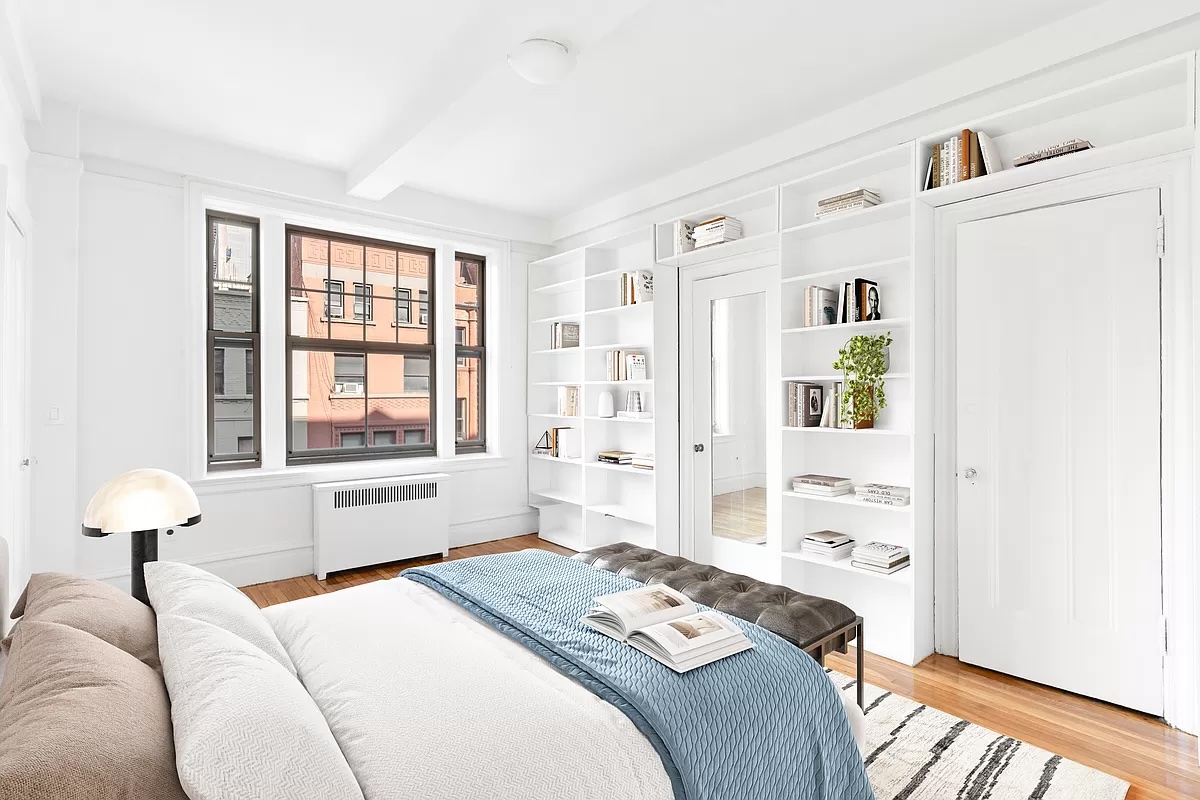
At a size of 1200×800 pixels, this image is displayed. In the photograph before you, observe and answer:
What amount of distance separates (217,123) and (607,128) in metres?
2.14

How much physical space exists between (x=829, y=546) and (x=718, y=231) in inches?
74.1

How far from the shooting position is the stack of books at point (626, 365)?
14.7 feet

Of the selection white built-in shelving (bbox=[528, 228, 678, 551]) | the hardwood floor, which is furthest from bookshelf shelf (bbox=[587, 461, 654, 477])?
the hardwood floor

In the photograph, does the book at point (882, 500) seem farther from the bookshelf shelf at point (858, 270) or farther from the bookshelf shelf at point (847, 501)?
the bookshelf shelf at point (858, 270)

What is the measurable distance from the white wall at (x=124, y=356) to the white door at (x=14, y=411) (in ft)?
0.53

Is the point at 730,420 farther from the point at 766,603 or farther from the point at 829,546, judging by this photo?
the point at 766,603

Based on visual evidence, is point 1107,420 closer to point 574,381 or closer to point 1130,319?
point 1130,319

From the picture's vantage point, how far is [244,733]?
0.98m

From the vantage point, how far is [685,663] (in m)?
1.57

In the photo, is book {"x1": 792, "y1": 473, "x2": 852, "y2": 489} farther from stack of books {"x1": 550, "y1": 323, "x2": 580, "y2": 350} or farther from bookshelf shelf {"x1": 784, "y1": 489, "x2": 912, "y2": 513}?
stack of books {"x1": 550, "y1": 323, "x2": 580, "y2": 350}

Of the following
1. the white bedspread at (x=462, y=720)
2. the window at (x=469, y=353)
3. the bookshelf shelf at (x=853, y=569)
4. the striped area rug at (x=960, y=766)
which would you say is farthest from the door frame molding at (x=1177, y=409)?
the window at (x=469, y=353)

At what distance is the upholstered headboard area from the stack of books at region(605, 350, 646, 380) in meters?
1.89

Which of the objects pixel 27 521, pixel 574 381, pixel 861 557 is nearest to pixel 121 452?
pixel 27 521

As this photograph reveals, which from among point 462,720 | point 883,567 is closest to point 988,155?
point 883,567
